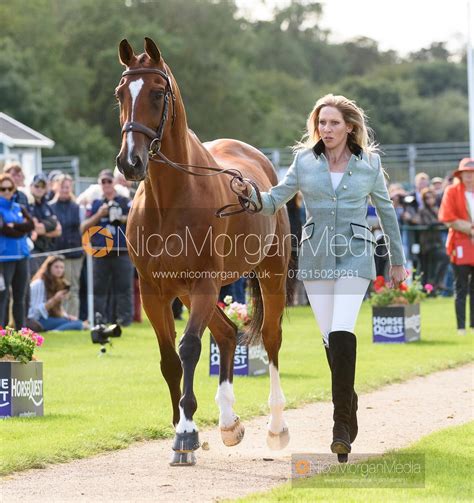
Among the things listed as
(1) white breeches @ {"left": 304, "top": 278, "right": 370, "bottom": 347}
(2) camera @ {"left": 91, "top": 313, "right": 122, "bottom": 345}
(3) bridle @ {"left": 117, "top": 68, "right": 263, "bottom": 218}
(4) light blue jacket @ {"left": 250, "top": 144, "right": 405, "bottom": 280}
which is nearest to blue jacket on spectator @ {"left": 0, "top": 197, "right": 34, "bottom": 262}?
(2) camera @ {"left": 91, "top": 313, "right": 122, "bottom": 345}

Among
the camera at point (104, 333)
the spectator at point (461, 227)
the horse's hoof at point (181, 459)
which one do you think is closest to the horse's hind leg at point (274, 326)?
the horse's hoof at point (181, 459)

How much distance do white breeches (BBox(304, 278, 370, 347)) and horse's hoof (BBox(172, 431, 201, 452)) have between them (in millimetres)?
1036

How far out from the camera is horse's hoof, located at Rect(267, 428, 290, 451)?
7.32 m

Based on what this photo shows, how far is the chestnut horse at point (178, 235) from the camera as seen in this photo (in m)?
6.66

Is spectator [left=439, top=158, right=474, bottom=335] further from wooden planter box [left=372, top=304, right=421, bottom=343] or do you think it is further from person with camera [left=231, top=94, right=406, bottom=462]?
person with camera [left=231, top=94, right=406, bottom=462]

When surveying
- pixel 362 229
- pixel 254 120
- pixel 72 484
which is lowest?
pixel 72 484

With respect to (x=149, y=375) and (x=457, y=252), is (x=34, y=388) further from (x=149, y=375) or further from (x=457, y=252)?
(x=457, y=252)

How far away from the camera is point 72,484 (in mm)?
6121

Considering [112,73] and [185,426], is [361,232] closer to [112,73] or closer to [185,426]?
[185,426]

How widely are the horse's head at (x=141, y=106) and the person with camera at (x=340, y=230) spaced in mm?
725

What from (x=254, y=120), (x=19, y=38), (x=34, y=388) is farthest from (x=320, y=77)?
(x=34, y=388)

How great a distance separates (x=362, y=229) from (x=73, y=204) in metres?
A: 9.82

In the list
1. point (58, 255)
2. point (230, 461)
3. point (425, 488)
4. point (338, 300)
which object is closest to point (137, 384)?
point (230, 461)

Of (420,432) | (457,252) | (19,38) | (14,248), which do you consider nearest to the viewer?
(420,432)
